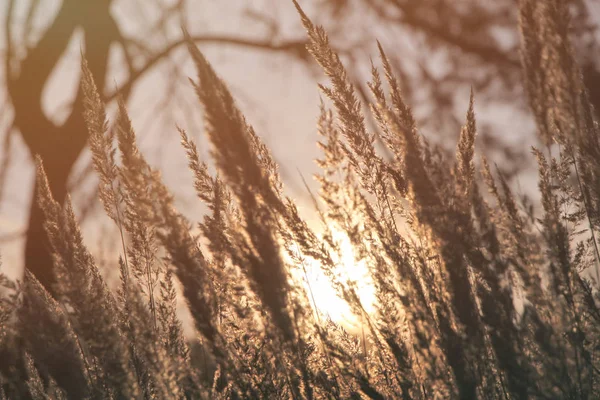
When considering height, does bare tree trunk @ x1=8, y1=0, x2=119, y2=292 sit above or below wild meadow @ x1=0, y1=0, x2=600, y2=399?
above

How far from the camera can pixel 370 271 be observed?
1980 mm

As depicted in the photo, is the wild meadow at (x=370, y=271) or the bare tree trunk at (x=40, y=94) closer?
the wild meadow at (x=370, y=271)

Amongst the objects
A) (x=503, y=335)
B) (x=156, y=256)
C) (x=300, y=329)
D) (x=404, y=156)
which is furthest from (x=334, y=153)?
(x=156, y=256)

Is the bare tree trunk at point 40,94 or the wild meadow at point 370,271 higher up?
the bare tree trunk at point 40,94

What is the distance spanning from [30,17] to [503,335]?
741 centimetres

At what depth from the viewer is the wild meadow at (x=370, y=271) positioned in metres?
1.78

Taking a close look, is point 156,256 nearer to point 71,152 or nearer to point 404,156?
point 404,156

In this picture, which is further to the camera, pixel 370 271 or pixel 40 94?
pixel 40 94

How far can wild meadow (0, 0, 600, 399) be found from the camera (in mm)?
1780

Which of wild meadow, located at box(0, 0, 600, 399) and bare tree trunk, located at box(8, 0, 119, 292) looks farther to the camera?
bare tree trunk, located at box(8, 0, 119, 292)

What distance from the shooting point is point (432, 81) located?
627 centimetres

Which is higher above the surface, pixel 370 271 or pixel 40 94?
pixel 40 94

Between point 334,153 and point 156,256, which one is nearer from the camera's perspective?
point 334,153

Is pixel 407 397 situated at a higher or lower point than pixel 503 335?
lower
